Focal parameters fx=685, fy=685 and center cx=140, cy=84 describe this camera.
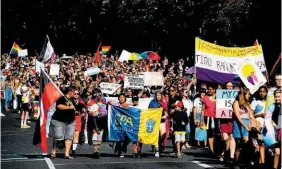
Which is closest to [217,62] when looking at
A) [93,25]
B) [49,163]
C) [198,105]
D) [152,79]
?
[198,105]

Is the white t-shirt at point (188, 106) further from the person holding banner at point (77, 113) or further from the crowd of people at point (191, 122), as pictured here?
the person holding banner at point (77, 113)

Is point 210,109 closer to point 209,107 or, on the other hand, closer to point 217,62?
point 209,107

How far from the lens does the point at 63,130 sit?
15.3 meters

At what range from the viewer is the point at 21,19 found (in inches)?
2319

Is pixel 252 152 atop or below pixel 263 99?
below

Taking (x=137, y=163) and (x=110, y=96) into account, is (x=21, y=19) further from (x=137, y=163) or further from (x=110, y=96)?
(x=137, y=163)

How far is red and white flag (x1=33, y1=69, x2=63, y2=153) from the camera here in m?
A: 15.1

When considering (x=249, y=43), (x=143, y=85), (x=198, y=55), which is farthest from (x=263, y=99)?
(x=249, y=43)

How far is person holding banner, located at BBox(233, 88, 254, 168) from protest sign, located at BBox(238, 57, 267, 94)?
1586 millimetres

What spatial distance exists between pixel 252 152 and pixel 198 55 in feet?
16.3

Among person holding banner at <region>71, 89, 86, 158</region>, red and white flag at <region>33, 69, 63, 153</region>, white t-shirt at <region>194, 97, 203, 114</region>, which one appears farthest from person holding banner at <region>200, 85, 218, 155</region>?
red and white flag at <region>33, 69, 63, 153</region>

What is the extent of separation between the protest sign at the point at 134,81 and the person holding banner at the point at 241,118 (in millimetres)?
8363

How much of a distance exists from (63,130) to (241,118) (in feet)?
13.9

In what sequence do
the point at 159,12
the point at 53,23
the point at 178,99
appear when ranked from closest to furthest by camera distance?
the point at 178,99
the point at 159,12
the point at 53,23
